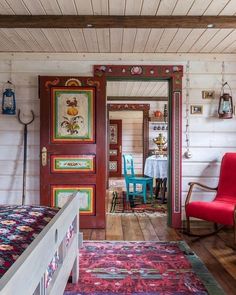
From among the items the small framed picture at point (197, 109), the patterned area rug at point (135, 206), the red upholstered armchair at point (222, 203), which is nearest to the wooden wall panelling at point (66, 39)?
the small framed picture at point (197, 109)

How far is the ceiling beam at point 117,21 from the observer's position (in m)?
3.18

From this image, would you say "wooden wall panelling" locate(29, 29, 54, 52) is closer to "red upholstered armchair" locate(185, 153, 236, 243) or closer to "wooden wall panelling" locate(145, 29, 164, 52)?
"wooden wall panelling" locate(145, 29, 164, 52)

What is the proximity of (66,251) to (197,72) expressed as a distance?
3237mm

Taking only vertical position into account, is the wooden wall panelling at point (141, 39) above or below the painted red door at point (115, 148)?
above

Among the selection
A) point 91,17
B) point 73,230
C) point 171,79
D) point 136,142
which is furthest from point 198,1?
point 136,142

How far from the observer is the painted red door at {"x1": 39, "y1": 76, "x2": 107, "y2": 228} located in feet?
14.0

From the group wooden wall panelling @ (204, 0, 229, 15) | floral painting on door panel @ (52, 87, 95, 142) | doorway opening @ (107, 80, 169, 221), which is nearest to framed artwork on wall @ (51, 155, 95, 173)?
floral painting on door panel @ (52, 87, 95, 142)

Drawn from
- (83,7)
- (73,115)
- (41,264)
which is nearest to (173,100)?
(73,115)

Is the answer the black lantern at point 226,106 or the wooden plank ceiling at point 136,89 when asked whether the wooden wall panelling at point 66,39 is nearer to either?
the black lantern at point 226,106

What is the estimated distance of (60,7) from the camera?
9.86 feet

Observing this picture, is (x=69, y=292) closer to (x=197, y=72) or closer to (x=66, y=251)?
(x=66, y=251)

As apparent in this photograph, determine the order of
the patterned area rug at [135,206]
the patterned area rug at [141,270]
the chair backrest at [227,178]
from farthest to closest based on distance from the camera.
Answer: the patterned area rug at [135,206] < the chair backrest at [227,178] < the patterned area rug at [141,270]

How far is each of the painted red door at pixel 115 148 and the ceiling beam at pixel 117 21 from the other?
829 centimetres

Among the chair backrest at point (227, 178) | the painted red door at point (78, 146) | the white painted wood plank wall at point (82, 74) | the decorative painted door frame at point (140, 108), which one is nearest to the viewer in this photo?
the chair backrest at point (227, 178)
